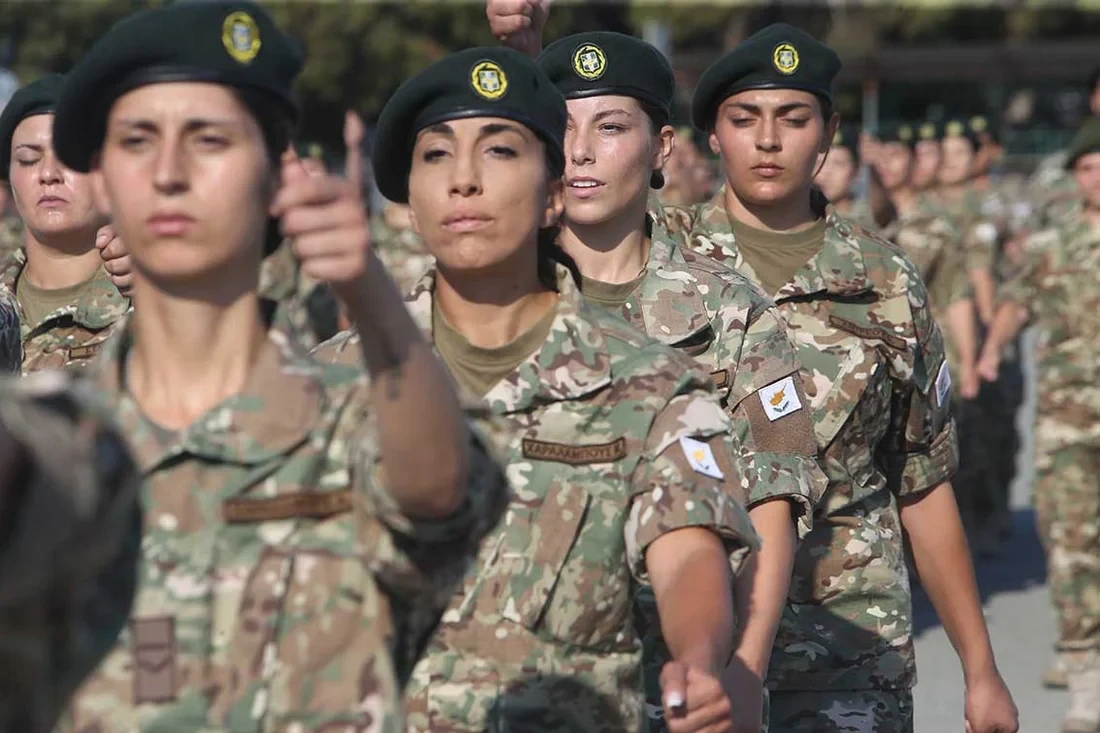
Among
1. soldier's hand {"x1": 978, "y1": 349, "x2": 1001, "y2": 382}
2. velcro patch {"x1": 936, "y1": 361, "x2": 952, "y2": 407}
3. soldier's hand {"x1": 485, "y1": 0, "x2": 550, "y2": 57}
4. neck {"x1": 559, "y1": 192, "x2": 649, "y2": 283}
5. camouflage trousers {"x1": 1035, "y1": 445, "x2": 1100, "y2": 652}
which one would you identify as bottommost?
camouflage trousers {"x1": 1035, "y1": 445, "x2": 1100, "y2": 652}

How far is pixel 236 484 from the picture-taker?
358cm

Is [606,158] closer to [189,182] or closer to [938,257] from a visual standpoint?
[189,182]

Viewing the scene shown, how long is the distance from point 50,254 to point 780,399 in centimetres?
273

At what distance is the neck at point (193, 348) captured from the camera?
12.0ft

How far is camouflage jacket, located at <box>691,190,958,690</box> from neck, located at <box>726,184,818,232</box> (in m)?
0.06

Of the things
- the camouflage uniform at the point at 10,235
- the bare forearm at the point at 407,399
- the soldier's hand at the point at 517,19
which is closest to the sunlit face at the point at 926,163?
the camouflage uniform at the point at 10,235

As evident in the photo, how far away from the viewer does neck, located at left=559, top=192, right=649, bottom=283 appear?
6.00m

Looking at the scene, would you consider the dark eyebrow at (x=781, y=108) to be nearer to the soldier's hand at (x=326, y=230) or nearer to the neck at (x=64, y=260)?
the neck at (x=64, y=260)

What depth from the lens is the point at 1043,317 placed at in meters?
11.9

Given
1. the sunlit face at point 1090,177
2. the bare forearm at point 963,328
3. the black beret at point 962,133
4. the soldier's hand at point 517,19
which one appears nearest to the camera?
the soldier's hand at point 517,19

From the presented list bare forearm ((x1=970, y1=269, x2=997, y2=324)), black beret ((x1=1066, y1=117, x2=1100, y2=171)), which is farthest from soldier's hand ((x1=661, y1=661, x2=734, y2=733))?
bare forearm ((x1=970, y1=269, x2=997, y2=324))

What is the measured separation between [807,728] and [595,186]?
1.64m

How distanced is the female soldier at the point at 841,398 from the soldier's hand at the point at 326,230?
3540 mm

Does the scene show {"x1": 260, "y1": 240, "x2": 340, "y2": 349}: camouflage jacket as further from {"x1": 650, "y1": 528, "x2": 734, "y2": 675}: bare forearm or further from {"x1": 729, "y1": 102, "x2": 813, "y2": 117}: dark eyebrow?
{"x1": 650, "y1": 528, "x2": 734, "y2": 675}: bare forearm
